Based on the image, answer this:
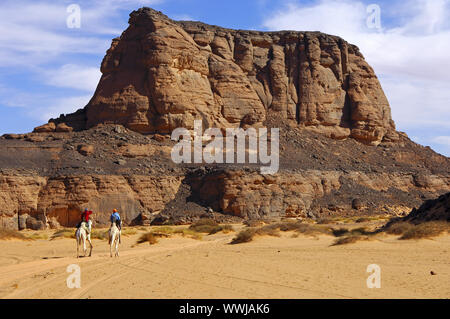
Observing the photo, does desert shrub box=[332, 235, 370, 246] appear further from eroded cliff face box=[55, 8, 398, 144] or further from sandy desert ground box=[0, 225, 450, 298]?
eroded cliff face box=[55, 8, 398, 144]

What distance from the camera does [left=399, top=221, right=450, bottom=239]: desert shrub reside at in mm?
24375

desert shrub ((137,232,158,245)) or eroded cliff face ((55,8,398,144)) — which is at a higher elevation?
eroded cliff face ((55,8,398,144))

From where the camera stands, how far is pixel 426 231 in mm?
24609

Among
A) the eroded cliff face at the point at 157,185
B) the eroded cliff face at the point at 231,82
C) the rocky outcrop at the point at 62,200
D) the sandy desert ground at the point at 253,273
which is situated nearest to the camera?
the sandy desert ground at the point at 253,273

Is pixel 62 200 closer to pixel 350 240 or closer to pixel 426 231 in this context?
pixel 350 240

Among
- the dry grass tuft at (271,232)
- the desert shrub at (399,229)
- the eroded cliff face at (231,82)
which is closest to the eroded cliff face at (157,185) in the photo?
the eroded cliff face at (231,82)

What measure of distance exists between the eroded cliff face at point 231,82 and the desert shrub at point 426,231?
46.7m

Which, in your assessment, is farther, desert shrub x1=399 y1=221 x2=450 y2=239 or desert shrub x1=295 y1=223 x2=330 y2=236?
desert shrub x1=295 y1=223 x2=330 y2=236

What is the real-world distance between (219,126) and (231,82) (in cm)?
841

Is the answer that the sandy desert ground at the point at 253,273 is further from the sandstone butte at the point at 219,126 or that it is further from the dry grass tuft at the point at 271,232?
the sandstone butte at the point at 219,126

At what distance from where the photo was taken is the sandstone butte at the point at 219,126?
56719 mm

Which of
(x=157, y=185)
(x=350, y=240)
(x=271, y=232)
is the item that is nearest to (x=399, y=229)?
(x=350, y=240)

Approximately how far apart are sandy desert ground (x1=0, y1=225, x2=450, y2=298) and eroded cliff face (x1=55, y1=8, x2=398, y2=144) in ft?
149

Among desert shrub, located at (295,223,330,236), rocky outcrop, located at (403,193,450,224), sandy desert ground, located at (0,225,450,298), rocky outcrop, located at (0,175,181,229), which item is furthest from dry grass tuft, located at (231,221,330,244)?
rocky outcrop, located at (0,175,181,229)
